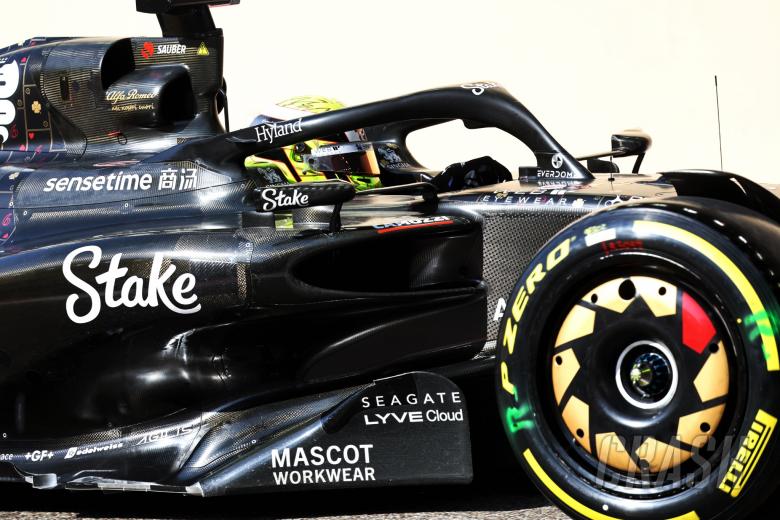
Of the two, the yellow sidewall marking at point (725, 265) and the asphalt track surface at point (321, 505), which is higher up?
the yellow sidewall marking at point (725, 265)

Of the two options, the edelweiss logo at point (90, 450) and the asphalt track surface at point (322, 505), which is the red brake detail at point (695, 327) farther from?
the edelweiss logo at point (90, 450)

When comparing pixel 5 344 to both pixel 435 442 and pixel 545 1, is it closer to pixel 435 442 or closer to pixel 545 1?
pixel 435 442

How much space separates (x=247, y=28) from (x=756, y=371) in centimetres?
1071

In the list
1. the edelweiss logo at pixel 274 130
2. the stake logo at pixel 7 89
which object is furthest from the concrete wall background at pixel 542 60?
the edelweiss logo at pixel 274 130

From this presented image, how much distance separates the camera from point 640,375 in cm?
315

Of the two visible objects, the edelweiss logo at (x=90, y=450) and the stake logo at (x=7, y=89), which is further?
the stake logo at (x=7, y=89)

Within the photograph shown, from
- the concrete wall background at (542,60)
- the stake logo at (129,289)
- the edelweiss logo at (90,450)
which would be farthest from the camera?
the concrete wall background at (542,60)

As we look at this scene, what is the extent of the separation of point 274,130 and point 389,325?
0.96m

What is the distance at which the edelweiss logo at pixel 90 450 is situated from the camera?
4215 mm

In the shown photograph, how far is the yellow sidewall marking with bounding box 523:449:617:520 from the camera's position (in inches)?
123

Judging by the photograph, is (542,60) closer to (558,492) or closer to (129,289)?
(129,289)

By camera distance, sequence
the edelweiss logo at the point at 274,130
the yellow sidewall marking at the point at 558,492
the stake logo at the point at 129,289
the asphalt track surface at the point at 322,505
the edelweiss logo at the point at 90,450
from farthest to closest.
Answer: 1. the edelweiss logo at the point at 274,130
2. the edelweiss logo at the point at 90,450
3. the stake logo at the point at 129,289
4. the asphalt track surface at the point at 322,505
5. the yellow sidewall marking at the point at 558,492

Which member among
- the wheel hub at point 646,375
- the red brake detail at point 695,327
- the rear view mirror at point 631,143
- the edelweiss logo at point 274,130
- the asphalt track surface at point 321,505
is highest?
the edelweiss logo at point 274,130

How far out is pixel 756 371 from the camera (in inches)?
113
